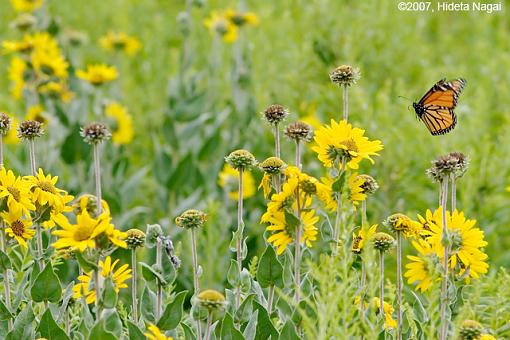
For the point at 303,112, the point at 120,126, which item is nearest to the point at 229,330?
the point at 303,112

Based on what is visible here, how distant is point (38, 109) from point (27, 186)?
2.27 m

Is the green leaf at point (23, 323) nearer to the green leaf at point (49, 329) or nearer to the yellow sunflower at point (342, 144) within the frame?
the green leaf at point (49, 329)

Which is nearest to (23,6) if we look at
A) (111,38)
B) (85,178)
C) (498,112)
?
(111,38)

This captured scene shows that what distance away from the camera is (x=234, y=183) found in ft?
12.1

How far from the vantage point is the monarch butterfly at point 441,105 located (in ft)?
6.44

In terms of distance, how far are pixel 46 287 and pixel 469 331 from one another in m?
0.77

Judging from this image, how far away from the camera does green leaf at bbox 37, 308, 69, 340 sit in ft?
5.03

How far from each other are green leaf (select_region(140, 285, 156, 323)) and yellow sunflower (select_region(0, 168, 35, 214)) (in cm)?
31

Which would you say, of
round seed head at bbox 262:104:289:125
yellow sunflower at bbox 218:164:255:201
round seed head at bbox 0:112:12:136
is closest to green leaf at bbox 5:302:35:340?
round seed head at bbox 0:112:12:136

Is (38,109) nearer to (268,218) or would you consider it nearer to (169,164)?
(169,164)

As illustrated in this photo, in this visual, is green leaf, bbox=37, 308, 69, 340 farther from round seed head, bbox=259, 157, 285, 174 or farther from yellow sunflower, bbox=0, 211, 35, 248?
round seed head, bbox=259, 157, 285, 174

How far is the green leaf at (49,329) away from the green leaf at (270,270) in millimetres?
397

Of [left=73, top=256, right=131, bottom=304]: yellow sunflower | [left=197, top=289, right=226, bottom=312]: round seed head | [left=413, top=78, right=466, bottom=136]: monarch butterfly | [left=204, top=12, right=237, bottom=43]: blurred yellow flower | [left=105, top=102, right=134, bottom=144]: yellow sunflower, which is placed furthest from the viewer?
[left=204, top=12, right=237, bottom=43]: blurred yellow flower

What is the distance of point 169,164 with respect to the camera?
388 cm
